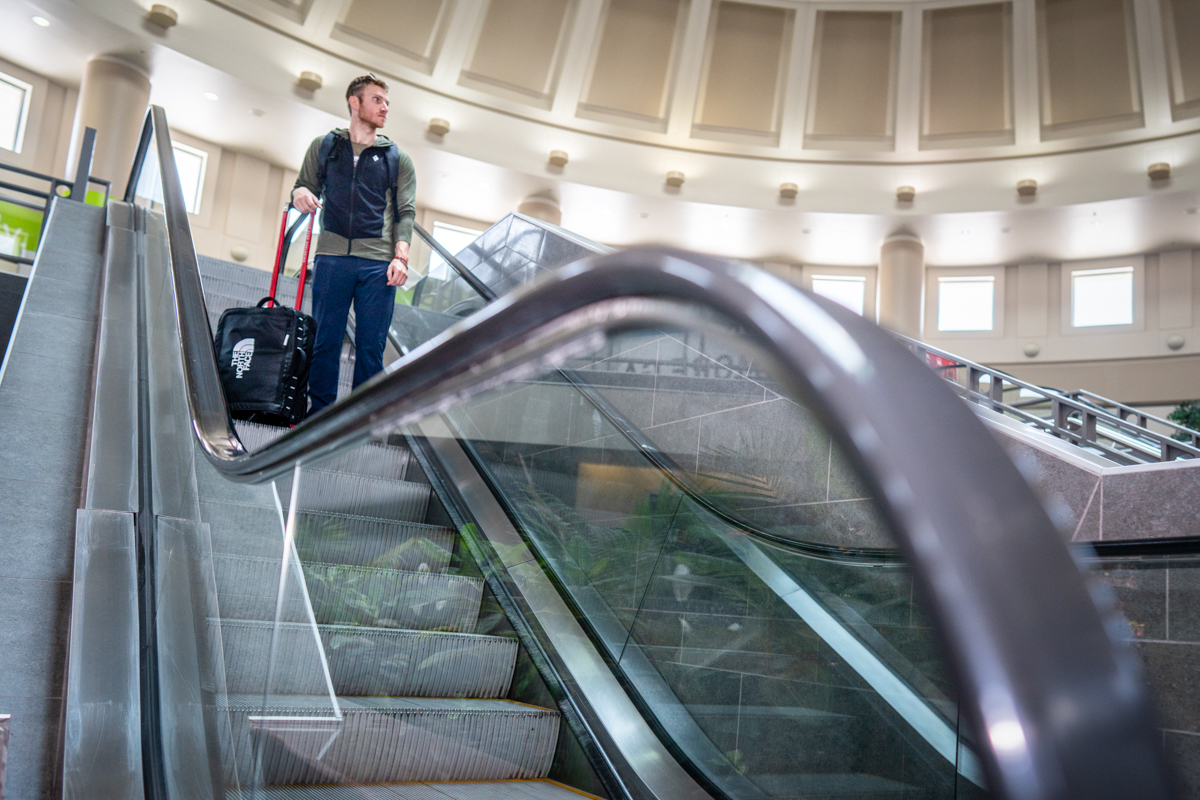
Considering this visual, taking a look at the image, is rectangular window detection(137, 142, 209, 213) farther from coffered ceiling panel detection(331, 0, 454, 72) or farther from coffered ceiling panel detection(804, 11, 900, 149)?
coffered ceiling panel detection(804, 11, 900, 149)

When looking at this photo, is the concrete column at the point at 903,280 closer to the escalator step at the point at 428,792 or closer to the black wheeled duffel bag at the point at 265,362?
the black wheeled duffel bag at the point at 265,362

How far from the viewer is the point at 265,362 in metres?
3.62

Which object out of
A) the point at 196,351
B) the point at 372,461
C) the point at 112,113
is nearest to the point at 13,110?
the point at 112,113

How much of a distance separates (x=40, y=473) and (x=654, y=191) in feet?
42.8

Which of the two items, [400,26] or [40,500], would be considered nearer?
[40,500]

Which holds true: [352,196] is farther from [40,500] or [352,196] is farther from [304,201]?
[40,500]

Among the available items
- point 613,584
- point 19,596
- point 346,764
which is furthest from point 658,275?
point 19,596

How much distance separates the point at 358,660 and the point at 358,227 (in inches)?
89.3

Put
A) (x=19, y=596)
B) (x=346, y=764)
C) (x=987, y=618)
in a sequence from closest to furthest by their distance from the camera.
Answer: (x=987, y=618) → (x=346, y=764) → (x=19, y=596)

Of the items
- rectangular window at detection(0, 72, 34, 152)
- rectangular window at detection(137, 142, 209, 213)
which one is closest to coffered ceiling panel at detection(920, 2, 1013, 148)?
rectangular window at detection(137, 142, 209, 213)

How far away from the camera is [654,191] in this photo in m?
15.0

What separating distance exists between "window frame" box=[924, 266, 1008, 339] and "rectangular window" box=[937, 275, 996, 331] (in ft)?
0.11

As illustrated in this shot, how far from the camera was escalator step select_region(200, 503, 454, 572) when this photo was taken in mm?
1635

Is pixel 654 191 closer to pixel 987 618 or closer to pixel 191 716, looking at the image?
pixel 191 716
